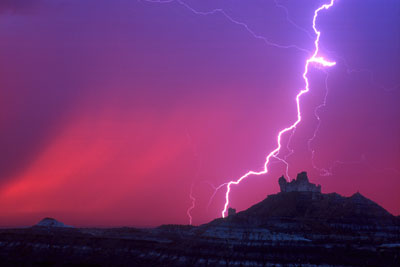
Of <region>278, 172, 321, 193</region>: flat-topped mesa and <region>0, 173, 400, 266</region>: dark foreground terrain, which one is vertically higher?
<region>278, 172, 321, 193</region>: flat-topped mesa

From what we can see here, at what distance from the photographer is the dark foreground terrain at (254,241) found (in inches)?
4301

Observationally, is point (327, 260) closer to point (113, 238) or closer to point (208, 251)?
point (208, 251)

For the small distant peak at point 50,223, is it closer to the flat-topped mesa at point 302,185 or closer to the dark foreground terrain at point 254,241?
the dark foreground terrain at point 254,241

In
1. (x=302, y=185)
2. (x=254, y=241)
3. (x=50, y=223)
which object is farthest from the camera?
(x=50, y=223)

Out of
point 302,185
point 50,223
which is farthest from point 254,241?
point 50,223

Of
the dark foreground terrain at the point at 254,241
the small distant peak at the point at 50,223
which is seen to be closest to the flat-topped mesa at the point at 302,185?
the dark foreground terrain at the point at 254,241

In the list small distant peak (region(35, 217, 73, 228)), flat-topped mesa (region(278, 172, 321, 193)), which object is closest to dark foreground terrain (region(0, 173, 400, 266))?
flat-topped mesa (region(278, 172, 321, 193))

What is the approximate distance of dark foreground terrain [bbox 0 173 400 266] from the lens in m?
109

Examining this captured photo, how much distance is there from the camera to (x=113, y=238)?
126125 mm

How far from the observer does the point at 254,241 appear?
11419cm

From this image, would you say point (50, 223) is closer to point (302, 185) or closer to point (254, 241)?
→ point (254, 241)

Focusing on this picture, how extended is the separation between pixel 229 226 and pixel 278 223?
12.1m

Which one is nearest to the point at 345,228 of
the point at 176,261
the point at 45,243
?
the point at 176,261

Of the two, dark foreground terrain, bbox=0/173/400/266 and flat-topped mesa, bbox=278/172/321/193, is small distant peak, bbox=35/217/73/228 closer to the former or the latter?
dark foreground terrain, bbox=0/173/400/266
